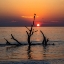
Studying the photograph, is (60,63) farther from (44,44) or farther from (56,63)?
(44,44)

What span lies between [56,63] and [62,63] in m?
0.54

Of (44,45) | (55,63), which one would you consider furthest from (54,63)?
(44,45)

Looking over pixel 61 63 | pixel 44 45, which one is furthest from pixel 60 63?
pixel 44 45

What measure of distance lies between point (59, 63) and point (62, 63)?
274mm

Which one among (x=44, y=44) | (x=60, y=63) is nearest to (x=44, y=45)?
(x=44, y=44)

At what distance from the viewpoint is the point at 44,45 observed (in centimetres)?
4838

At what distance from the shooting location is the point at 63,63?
2078 centimetres

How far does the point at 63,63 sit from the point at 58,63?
0.45 metres

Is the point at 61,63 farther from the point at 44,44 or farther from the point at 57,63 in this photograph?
the point at 44,44

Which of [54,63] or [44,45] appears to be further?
[44,45]

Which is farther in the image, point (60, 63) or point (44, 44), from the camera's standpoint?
point (44, 44)

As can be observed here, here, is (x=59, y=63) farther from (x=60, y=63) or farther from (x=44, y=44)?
(x=44, y=44)

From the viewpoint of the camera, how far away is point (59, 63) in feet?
68.7

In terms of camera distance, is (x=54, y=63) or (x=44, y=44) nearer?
(x=54, y=63)
